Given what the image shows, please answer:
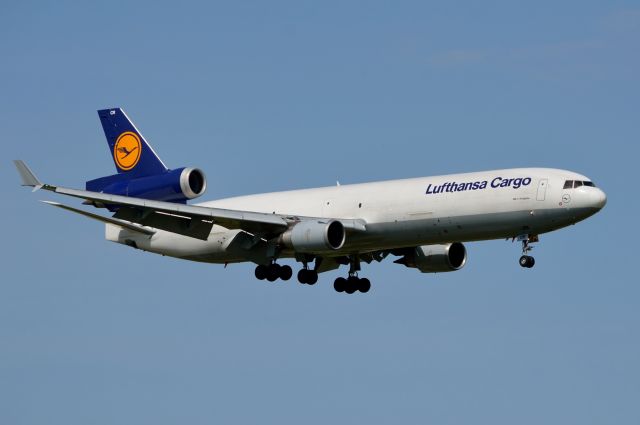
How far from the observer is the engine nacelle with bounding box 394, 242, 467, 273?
6844cm

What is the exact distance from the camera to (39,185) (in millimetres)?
57719

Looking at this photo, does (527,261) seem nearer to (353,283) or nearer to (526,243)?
(526,243)

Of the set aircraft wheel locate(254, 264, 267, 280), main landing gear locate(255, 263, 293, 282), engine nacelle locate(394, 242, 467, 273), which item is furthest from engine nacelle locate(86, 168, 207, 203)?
engine nacelle locate(394, 242, 467, 273)

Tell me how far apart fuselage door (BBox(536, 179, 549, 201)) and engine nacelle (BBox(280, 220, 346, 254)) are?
8350 millimetres

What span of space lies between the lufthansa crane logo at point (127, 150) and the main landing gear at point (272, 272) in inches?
341

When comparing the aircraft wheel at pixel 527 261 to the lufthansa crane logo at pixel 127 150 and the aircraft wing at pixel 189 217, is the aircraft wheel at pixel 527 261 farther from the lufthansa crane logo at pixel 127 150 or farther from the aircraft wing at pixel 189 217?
the lufthansa crane logo at pixel 127 150

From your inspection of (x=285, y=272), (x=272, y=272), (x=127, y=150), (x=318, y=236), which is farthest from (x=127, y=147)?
(x=318, y=236)

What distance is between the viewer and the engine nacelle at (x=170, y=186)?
6531cm

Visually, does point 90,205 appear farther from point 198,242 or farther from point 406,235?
point 406,235

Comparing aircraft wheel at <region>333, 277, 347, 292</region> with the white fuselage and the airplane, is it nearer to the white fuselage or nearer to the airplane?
the airplane

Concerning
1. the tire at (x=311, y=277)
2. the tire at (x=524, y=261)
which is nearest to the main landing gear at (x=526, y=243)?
the tire at (x=524, y=261)

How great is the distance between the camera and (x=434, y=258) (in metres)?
68.5

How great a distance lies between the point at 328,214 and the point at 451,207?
6.44 m

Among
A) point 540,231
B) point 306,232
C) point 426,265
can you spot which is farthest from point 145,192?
A: point 540,231
